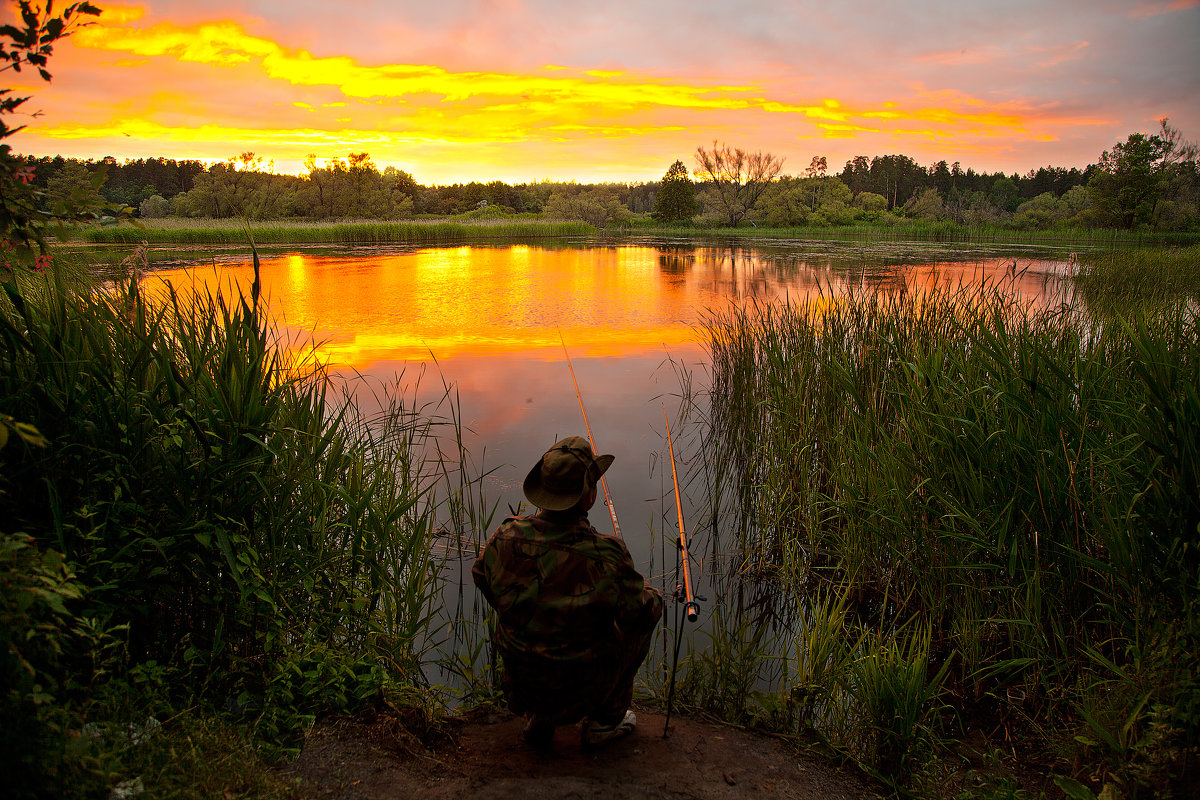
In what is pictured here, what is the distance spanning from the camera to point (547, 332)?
1262 centimetres

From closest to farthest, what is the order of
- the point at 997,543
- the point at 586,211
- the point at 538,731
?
the point at 538,731 < the point at 997,543 < the point at 586,211

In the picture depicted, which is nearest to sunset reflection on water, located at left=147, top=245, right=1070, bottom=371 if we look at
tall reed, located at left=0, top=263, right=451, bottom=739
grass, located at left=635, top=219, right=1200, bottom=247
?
tall reed, located at left=0, top=263, right=451, bottom=739

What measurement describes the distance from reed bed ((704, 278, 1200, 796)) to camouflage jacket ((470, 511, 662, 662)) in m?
1.20

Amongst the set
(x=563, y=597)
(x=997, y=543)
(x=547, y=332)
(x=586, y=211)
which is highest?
(x=586, y=211)

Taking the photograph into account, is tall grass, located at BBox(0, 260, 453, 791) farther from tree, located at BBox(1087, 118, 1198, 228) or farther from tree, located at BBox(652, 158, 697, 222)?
tree, located at BBox(652, 158, 697, 222)

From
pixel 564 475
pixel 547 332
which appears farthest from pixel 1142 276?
pixel 564 475

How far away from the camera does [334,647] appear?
3.07 meters

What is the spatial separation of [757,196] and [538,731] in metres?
62.9

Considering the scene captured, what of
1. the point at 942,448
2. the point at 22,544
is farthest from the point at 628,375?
the point at 22,544

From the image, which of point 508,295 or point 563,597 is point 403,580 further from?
point 508,295

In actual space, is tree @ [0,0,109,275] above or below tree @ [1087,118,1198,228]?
below

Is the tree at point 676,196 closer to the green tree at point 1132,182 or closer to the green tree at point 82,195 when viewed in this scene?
the green tree at point 1132,182

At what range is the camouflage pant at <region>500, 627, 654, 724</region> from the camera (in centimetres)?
257

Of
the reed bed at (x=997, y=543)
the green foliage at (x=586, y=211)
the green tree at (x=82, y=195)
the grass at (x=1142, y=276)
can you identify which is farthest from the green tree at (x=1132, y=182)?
the green tree at (x=82, y=195)
